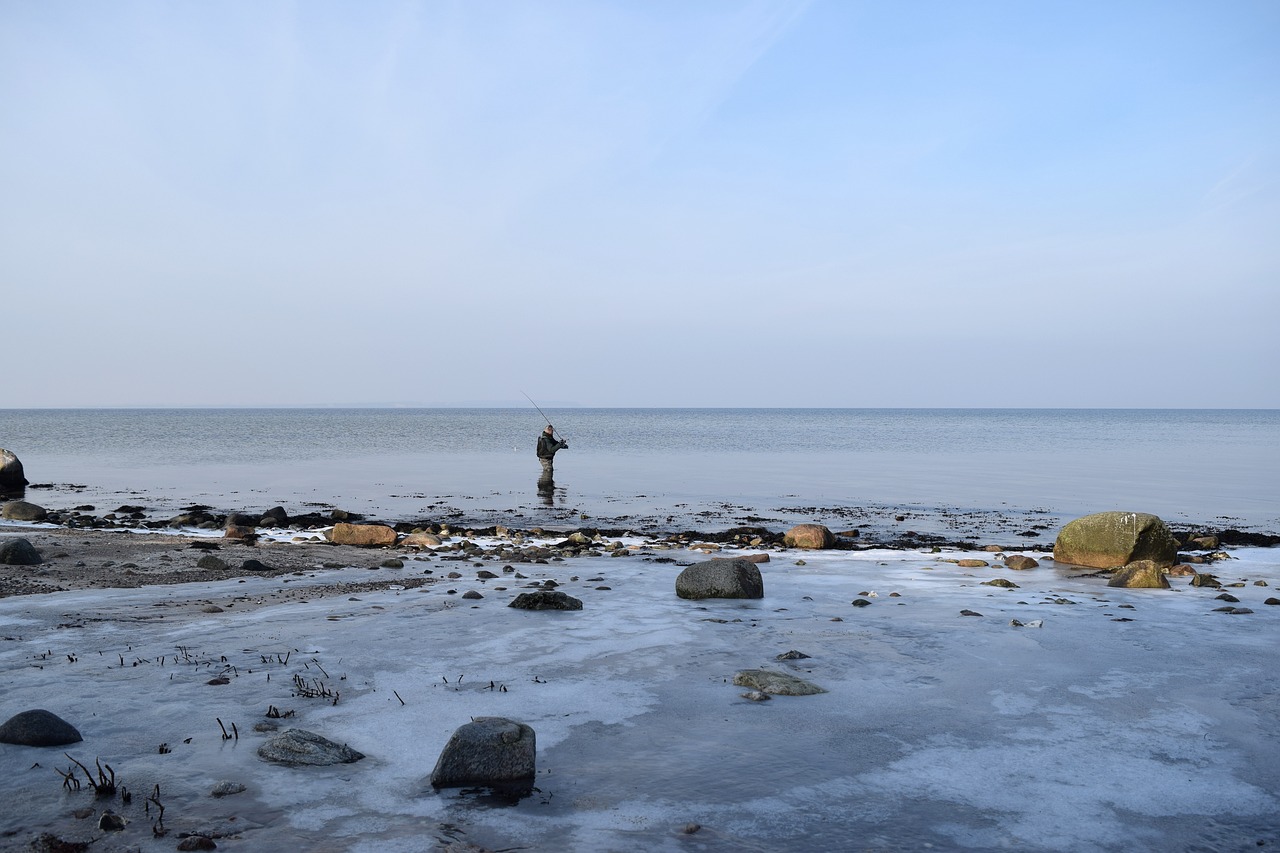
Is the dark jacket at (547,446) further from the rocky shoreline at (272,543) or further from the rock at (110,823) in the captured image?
the rock at (110,823)

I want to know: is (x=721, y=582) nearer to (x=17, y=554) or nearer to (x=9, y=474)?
(x=17, y=554)

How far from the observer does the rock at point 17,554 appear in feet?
41.8

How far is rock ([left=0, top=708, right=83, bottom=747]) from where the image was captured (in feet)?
17.4

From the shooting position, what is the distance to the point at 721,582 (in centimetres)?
1116

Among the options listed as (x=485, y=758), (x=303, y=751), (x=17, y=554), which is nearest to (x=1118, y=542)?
(x=485, y=758)

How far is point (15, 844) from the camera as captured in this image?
13.3 feet

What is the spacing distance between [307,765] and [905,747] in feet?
12.6

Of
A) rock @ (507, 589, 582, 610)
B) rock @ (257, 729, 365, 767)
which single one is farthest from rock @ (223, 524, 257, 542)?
rock @ (257, 729, 365, 767)

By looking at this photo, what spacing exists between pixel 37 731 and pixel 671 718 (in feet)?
13.4

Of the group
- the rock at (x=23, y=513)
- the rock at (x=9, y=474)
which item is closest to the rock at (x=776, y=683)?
the rock at (x=23, y=513)

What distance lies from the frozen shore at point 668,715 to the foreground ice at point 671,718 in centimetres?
3

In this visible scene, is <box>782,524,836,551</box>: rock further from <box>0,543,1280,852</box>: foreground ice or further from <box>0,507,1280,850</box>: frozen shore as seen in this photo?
<box>0,543,1280,852</box>: foreground ice

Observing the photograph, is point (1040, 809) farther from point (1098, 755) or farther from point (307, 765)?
point (307, 765)

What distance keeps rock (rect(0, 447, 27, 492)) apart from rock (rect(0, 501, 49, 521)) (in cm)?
927
